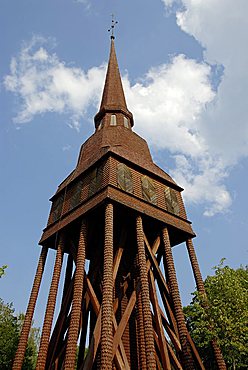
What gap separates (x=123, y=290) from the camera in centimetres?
1455

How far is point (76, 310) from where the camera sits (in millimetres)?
11281

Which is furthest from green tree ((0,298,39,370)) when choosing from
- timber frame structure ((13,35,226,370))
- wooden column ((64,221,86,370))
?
wooden column ((64,221,86,370))

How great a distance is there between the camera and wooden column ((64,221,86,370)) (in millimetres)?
10352

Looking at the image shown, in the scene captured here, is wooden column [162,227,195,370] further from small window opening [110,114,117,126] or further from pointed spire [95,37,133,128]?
pointed spire [95,37,133,128]

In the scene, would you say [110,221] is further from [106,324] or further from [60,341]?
[60,341]

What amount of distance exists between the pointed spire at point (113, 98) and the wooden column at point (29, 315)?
8719 millimetres

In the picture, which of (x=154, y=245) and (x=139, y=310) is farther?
(x=154, y=245)

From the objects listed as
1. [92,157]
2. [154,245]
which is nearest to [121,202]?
[154,245]

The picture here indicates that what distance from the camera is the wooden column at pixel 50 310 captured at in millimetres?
11758

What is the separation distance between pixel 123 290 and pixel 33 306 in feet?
12.2

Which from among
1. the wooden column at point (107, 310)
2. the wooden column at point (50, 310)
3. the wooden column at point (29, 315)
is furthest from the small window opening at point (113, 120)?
the wooden column at point (107, 310)

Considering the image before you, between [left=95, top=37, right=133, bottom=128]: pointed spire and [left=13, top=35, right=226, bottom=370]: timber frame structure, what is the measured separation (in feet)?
9.16

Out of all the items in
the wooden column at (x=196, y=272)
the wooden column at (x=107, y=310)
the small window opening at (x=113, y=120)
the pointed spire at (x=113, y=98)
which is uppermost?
the pointed spire at (x=113, y=98)

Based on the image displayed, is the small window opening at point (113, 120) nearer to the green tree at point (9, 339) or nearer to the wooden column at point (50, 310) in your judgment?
the wooden column at point (50, 310)
